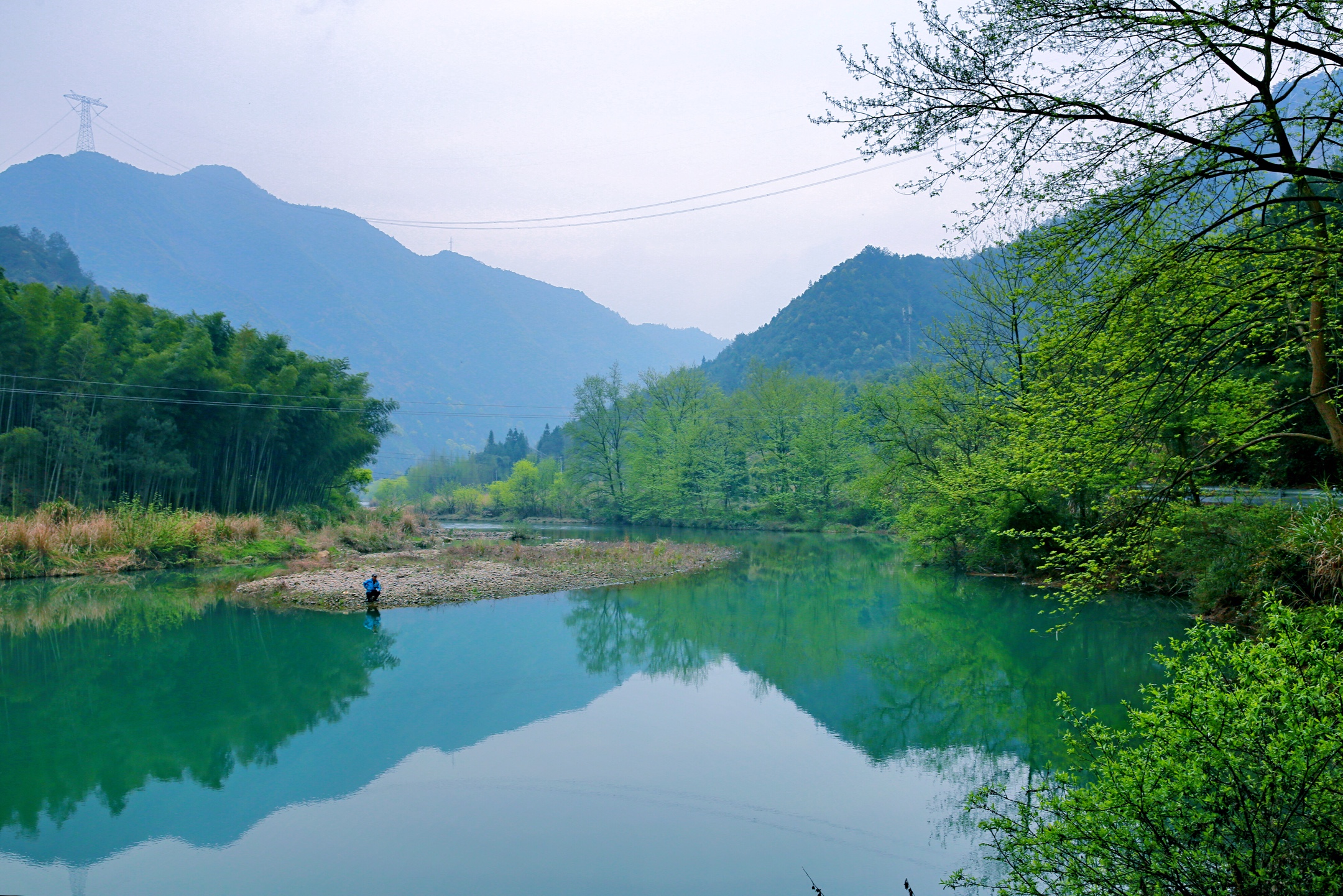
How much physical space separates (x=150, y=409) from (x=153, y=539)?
14.2 feet

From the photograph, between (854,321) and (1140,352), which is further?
(854,321)

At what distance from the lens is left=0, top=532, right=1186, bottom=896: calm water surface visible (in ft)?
18.8

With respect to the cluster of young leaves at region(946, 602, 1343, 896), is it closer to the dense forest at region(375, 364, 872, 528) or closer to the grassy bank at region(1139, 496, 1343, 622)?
the grassy bank at region(1139, 496, 1343, 622)

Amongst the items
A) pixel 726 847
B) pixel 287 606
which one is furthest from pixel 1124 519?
pixel 287 606

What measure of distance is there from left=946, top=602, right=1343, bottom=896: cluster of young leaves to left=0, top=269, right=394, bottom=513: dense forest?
24809 millimetres

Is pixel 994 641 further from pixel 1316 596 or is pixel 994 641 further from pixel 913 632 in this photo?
pixel 1316 596

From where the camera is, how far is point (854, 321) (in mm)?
78625

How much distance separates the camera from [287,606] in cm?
1622

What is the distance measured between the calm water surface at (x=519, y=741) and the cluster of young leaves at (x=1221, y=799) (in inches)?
94.0

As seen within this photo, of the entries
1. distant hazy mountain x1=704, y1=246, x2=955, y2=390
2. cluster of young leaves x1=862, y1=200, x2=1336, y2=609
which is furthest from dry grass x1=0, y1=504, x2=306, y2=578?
distant hazy mountain x1=704, y1=246, x2=955, y2=390

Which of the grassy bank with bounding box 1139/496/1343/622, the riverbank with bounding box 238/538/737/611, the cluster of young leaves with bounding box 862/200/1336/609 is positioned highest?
the cluster of young leaves with bounding box 862/200/1336/609

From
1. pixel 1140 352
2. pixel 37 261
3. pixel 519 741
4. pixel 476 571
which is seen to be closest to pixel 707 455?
pixel 476 571

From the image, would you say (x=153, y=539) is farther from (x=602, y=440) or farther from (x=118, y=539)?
(x=602, y=440)

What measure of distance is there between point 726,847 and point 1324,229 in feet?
19.2
